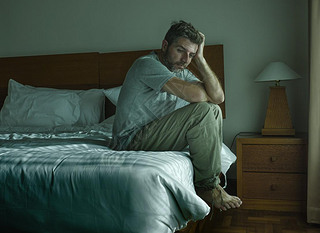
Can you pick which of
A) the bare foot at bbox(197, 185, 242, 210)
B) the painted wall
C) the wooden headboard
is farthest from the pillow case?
the bare foot at bbox(197, 185, 242, 210)

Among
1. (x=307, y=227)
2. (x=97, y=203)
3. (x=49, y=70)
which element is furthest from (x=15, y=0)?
(x=307, y=227)

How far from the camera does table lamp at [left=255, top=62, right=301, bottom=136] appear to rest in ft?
7.93

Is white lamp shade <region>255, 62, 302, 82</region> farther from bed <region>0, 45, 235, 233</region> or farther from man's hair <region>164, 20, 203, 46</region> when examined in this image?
bed <region>0, 45, 235, 233</region>

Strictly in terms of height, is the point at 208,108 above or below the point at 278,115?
above

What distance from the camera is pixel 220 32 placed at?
112 inches

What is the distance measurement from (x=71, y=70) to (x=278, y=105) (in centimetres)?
187

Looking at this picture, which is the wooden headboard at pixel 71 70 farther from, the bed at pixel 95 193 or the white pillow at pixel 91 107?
the bed at pixel 95 193

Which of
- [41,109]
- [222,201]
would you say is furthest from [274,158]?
[41,109]

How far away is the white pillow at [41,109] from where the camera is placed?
271cm

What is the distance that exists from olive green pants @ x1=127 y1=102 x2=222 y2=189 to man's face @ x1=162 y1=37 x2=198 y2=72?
→ 0.28m

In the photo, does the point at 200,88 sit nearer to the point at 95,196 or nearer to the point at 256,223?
the point at 95,196

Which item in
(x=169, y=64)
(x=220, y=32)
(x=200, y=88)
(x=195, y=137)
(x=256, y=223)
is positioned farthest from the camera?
(x=220, y=32)

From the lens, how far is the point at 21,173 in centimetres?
113

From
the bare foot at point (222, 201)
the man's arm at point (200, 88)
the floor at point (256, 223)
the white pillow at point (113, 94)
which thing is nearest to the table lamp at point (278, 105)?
the floor at point (256, 223)
